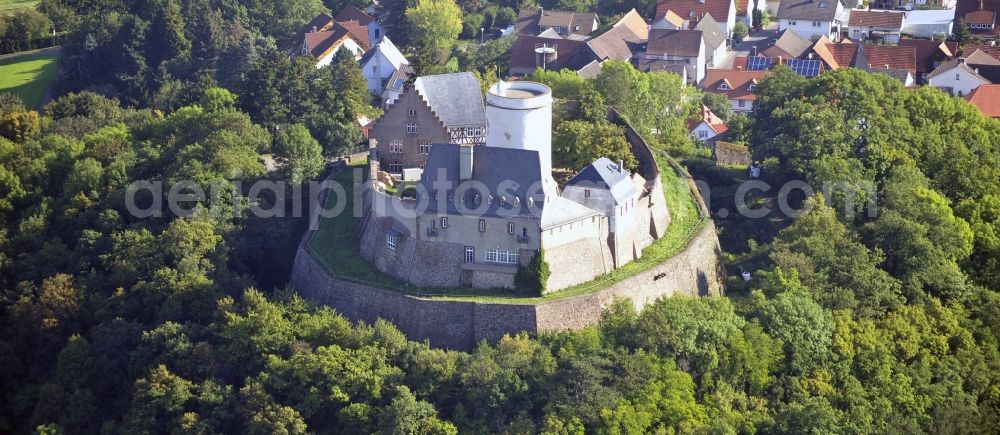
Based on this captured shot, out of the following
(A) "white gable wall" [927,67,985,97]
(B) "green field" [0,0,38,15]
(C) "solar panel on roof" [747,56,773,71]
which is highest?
(B) "green field" [0,0,38,15]

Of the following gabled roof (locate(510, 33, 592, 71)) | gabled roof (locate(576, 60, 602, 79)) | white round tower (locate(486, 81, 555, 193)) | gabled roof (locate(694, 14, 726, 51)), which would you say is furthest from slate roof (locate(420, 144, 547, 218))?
gabled roof (locate(694, 14, 726, 51))

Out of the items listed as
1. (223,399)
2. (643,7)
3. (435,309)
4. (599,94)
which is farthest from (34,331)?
(643,7)

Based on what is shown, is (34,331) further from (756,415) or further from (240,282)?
(756,415)

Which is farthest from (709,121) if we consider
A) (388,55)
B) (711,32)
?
(388,55)

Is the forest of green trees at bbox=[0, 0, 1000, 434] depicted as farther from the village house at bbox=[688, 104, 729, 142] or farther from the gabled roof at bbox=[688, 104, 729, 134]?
the gabled roof at bbox=[688, 104, 729, 134]

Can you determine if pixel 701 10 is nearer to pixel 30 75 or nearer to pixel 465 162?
pixel 465 162

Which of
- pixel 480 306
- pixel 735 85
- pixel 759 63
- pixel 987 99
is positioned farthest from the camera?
pixel 759 63

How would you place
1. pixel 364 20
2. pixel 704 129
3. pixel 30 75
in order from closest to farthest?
pixel 704 129 < pixel 30 75 < pixel 364 20
